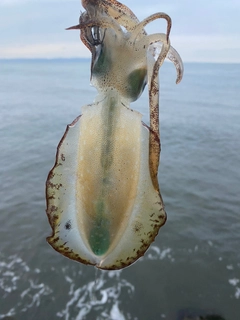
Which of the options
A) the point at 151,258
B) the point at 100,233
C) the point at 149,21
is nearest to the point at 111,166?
the point at 100,233

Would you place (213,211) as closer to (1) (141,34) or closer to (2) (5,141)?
(1) (141,34)

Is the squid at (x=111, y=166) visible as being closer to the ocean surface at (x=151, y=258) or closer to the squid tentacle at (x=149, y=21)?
the squid tentacle at (x=149, y=21)

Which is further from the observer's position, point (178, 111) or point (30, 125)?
point (178, 111)

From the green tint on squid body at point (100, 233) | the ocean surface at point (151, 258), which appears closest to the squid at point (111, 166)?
the green tint on squid body at point (100, 233)

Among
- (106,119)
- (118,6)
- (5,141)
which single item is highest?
(118,6)

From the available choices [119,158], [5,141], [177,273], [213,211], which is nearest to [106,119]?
[119,158]

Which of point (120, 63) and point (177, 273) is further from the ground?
point (120, 63)

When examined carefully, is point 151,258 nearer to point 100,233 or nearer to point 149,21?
point 100,233

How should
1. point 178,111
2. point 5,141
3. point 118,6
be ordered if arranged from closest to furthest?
point 118,6 < point 5,141 < point 178,111

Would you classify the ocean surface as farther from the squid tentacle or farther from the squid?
the squid tentacle
